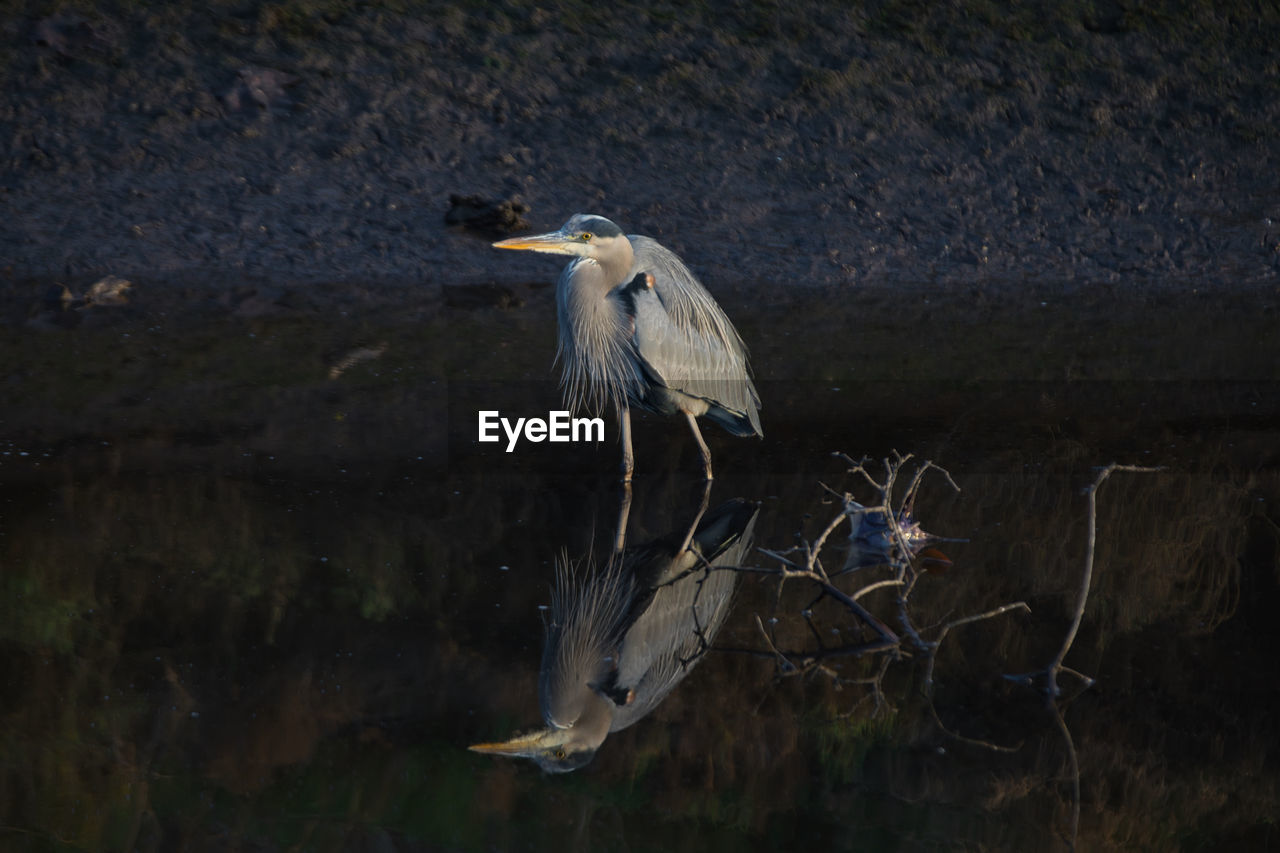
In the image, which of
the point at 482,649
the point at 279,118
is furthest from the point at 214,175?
the point at 482,649

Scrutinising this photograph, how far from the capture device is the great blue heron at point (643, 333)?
582cm

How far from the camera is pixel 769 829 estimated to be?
3.31 m

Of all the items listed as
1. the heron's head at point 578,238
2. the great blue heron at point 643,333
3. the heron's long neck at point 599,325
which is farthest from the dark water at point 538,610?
the heron's head at point 578,238

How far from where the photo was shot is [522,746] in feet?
11.8

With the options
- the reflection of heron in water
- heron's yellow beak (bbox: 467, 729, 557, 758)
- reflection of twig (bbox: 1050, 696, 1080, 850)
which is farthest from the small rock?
reflection of twig (bbox: 1050, 696, 1080, 850)

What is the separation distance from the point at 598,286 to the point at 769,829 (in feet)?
10.1

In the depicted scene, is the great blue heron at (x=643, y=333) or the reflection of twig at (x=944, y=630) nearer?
the reflection of twig at (x=944, y=630)

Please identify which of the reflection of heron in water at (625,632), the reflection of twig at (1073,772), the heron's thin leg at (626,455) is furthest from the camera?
the heron's thin leg at (626,455)

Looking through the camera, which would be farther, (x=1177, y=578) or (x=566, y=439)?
(x=566, y=439)

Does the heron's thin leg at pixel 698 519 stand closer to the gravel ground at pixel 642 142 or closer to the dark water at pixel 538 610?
the dark water at pixel 538 610

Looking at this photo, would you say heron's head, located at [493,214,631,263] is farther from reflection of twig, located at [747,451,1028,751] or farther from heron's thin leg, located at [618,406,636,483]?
reflection of twig, located at [747,451,1028,751]

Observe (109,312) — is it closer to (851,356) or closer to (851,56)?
(851,356)

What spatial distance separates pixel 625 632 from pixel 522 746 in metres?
0.83

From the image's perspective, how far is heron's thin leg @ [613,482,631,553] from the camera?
5.12 m
